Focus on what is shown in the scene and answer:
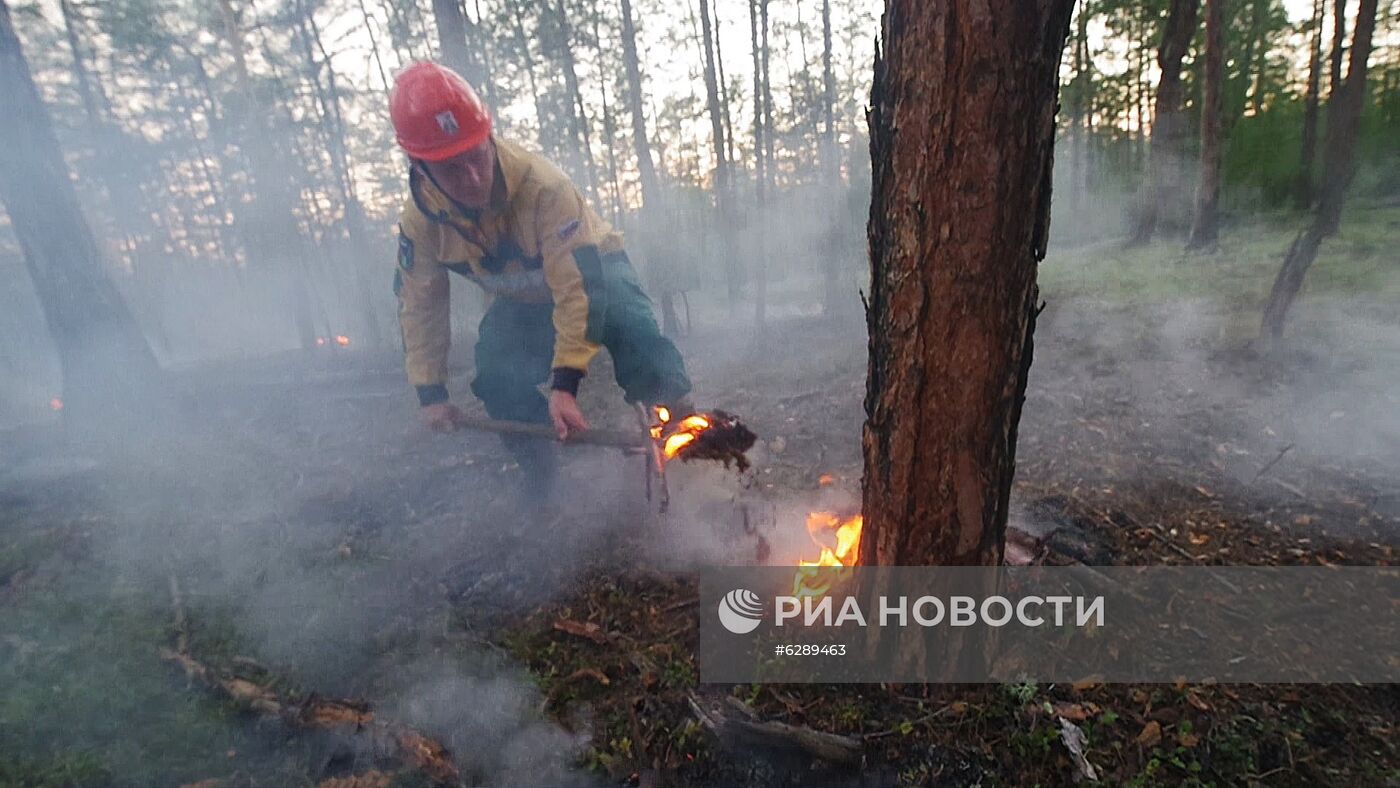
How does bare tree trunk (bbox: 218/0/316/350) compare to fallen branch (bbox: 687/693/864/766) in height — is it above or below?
above

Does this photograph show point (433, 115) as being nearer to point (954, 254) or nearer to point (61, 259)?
point (954, 254)

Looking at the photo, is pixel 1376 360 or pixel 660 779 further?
pixel 1376 360

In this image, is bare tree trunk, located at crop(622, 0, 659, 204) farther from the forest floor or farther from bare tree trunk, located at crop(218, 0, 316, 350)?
the forest floor

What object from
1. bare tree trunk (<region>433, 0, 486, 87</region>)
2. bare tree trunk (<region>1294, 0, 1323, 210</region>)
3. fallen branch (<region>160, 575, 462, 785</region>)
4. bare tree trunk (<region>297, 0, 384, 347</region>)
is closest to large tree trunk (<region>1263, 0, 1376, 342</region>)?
bare tree trunk (<region>1294, 0, 1323, 210</region>)

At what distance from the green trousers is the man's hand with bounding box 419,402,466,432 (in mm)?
320

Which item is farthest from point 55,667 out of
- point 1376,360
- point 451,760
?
point 1376,360

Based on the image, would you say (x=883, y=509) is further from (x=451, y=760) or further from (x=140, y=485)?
(x=140, y=485)

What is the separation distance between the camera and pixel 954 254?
5.93ft

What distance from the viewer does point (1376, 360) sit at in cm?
521

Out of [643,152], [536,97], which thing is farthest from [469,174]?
[536,97]

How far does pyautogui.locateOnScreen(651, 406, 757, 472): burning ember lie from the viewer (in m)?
3.49

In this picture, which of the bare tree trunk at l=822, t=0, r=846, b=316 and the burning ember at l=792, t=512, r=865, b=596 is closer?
the burning ember at l=792, t=512, r=865, b=596

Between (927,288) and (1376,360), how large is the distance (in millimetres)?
6172

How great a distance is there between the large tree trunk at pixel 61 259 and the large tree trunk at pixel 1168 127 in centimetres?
1604
